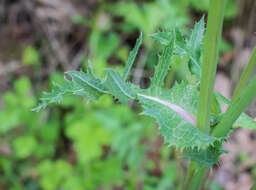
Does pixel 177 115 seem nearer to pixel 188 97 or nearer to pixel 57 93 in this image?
pixel 188 97

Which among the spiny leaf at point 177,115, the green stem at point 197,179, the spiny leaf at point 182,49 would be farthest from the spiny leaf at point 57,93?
the green stem at point 197,179

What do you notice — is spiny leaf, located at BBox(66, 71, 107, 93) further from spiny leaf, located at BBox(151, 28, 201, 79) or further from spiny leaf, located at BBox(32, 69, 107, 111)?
spiny leaf, located at BBox(151, 28, 201, 79)

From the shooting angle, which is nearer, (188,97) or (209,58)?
(209,58)

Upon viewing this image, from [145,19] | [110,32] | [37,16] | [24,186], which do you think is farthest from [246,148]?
[37,16]

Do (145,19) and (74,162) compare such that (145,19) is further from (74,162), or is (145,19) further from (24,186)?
(24,186)

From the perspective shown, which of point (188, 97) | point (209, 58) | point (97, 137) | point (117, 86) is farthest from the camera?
point (97, 137)

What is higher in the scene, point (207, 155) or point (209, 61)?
point (209, 61)

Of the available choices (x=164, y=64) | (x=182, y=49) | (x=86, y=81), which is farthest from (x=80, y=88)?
(x=182, y=49)
